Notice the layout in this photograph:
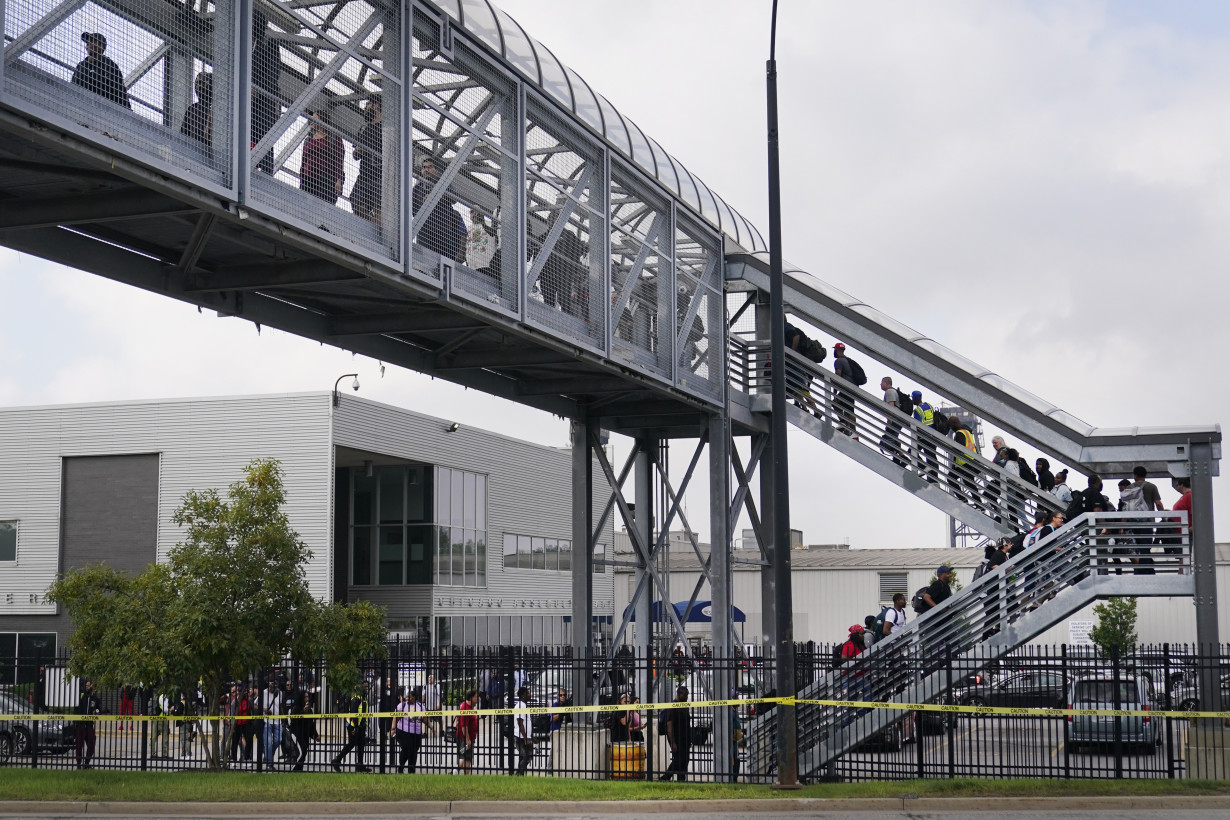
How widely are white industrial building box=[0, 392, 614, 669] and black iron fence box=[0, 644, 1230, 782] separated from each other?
53.6 feet

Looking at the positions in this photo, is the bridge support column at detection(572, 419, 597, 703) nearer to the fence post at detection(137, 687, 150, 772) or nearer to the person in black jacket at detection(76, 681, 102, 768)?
the fence post at detection(137, 687, 150, 772)

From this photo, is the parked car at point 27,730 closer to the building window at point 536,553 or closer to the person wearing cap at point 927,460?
the person wearing cap at point 927,460

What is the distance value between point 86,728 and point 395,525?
2251cm

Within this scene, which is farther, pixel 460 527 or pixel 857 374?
pixel 460 527

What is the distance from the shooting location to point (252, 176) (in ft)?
35.6

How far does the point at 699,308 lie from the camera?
2073 centimetres

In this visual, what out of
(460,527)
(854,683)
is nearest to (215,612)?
(854,683)

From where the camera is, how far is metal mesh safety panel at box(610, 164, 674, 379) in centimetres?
1786

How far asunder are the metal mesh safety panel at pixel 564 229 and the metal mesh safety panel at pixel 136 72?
16.4 feet

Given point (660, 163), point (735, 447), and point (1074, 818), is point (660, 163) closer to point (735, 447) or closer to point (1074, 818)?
point (735, 447)

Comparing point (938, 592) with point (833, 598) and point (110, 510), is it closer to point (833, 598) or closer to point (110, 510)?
point (110, 510)

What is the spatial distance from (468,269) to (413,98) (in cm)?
194

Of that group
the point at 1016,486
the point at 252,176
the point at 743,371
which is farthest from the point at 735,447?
the point at 252,176

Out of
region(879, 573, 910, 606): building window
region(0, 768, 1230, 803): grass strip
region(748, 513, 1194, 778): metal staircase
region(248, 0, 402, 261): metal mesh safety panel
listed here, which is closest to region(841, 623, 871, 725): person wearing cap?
region(748, 513, 1194, 778): metal staircase
